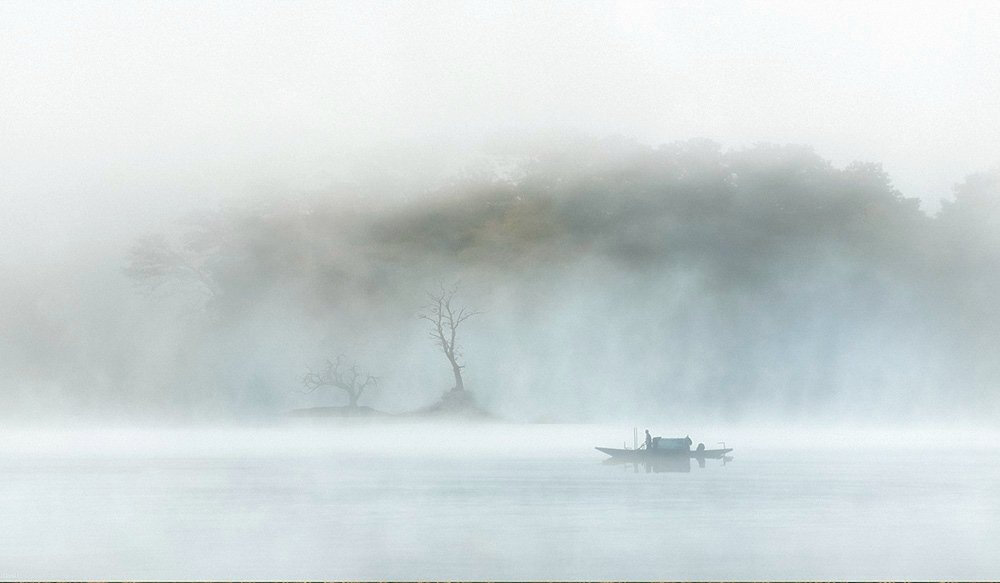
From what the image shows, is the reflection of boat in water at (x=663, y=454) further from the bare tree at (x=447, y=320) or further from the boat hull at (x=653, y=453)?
the bare tree at (x=447, y=320)

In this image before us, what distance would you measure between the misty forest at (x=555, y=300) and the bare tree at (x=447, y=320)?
0.05 metres

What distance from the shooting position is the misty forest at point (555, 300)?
29.0 meters

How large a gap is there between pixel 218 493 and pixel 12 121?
705 inches

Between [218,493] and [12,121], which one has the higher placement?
[12,121]

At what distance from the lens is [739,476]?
18531 millimetres

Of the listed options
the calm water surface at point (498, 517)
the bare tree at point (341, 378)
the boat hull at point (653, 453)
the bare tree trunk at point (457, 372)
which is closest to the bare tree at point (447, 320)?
the bare tree trunk at point (457, 372)

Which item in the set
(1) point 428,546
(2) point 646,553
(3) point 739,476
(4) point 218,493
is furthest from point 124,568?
(3) point 739,476

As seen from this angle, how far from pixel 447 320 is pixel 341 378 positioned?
99.3 inches

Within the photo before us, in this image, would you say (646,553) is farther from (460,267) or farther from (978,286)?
(978,286)

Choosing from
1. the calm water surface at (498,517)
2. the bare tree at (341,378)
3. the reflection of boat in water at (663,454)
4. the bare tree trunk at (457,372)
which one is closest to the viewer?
the calm water surface at (498,517)

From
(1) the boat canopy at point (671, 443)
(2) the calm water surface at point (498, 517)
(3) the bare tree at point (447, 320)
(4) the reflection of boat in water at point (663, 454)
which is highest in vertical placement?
(3) the bare tree at point (447, 320)

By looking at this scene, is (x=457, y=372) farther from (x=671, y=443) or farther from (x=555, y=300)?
(x=671, y=443)

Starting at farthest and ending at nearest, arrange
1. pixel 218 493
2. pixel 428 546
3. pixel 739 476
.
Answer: pixel 739 476 < pixel 218 493 < pixel 428 546

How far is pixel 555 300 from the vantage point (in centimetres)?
2992
